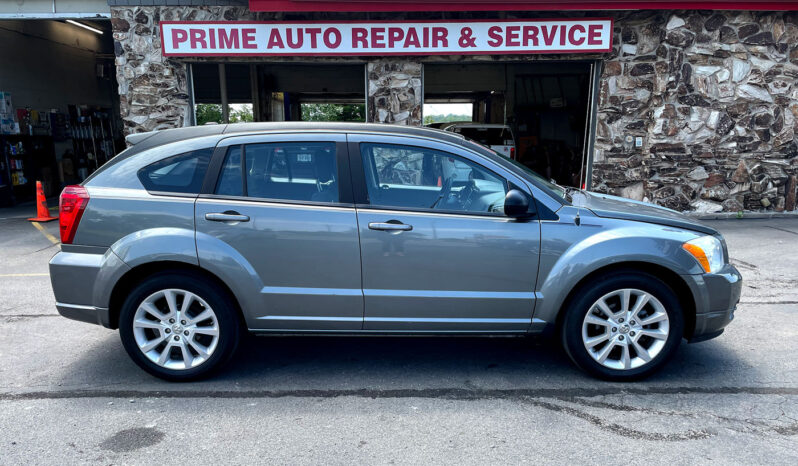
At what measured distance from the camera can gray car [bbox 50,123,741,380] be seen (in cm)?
377

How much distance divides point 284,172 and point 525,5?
741 centimetres

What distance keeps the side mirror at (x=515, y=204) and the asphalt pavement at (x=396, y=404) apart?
1.22 m

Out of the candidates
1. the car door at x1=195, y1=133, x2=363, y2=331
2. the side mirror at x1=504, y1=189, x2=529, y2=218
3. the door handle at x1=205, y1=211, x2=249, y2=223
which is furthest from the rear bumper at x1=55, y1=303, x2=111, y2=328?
the side mirror at x1=504, y1=189, x2=529, y2=218

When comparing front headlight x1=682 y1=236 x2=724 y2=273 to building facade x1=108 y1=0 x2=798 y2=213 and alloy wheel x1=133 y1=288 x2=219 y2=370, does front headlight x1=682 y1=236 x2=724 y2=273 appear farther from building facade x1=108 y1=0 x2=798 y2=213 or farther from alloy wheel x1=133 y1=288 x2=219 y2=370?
building facade x1=108 y1=0 x2=798 y2=213

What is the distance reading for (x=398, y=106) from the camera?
35.2ft

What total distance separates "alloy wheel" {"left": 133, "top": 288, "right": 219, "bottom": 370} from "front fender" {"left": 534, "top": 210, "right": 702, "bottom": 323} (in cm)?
233

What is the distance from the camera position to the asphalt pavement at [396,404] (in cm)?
307

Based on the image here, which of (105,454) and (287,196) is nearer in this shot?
(105,454)

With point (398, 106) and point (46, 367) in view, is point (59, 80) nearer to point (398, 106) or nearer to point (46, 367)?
point (398, 106)

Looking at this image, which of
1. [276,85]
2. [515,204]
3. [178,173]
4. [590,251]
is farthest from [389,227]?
[276,85]

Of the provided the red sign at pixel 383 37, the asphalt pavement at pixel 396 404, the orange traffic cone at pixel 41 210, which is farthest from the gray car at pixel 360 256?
the orange traffic cone at pixel 41 210

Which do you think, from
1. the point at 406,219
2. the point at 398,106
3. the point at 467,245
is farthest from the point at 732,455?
the point at 398,106

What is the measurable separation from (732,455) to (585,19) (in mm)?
8756

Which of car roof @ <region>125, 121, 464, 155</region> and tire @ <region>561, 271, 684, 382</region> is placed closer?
tire @ <region>561, 271, 684, 382</region>
